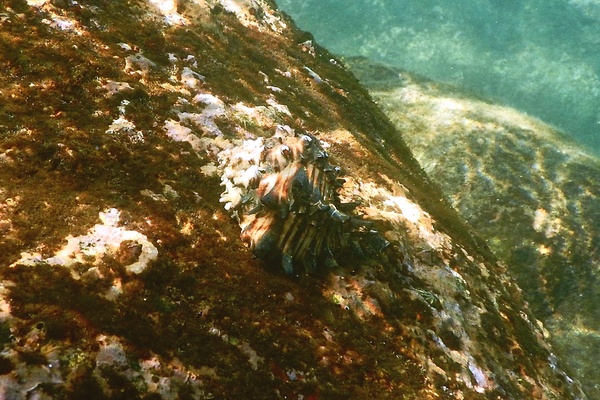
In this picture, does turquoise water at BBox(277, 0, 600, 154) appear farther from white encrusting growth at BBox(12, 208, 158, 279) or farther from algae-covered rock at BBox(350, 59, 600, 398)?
white encrusting growth at BBox(12, 208, 158, 279)

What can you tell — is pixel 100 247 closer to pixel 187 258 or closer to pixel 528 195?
pixel 187 258

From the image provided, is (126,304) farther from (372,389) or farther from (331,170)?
(331,170)

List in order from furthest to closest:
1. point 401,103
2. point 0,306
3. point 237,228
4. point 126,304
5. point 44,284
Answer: point 401,103
point 237,228
point 126,304
point 44,284
point 0,306

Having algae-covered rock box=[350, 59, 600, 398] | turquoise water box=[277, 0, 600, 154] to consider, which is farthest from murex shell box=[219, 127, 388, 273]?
turquoise water box=[277, 0, 600, 154]

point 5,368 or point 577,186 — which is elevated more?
point 577,186

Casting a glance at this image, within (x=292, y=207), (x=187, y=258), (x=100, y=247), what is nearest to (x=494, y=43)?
(x=292, y=207)

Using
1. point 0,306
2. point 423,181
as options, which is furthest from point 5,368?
point 423,181

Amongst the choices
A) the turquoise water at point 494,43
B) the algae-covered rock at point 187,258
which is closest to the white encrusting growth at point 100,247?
the algae-covered rock at point 187,258
